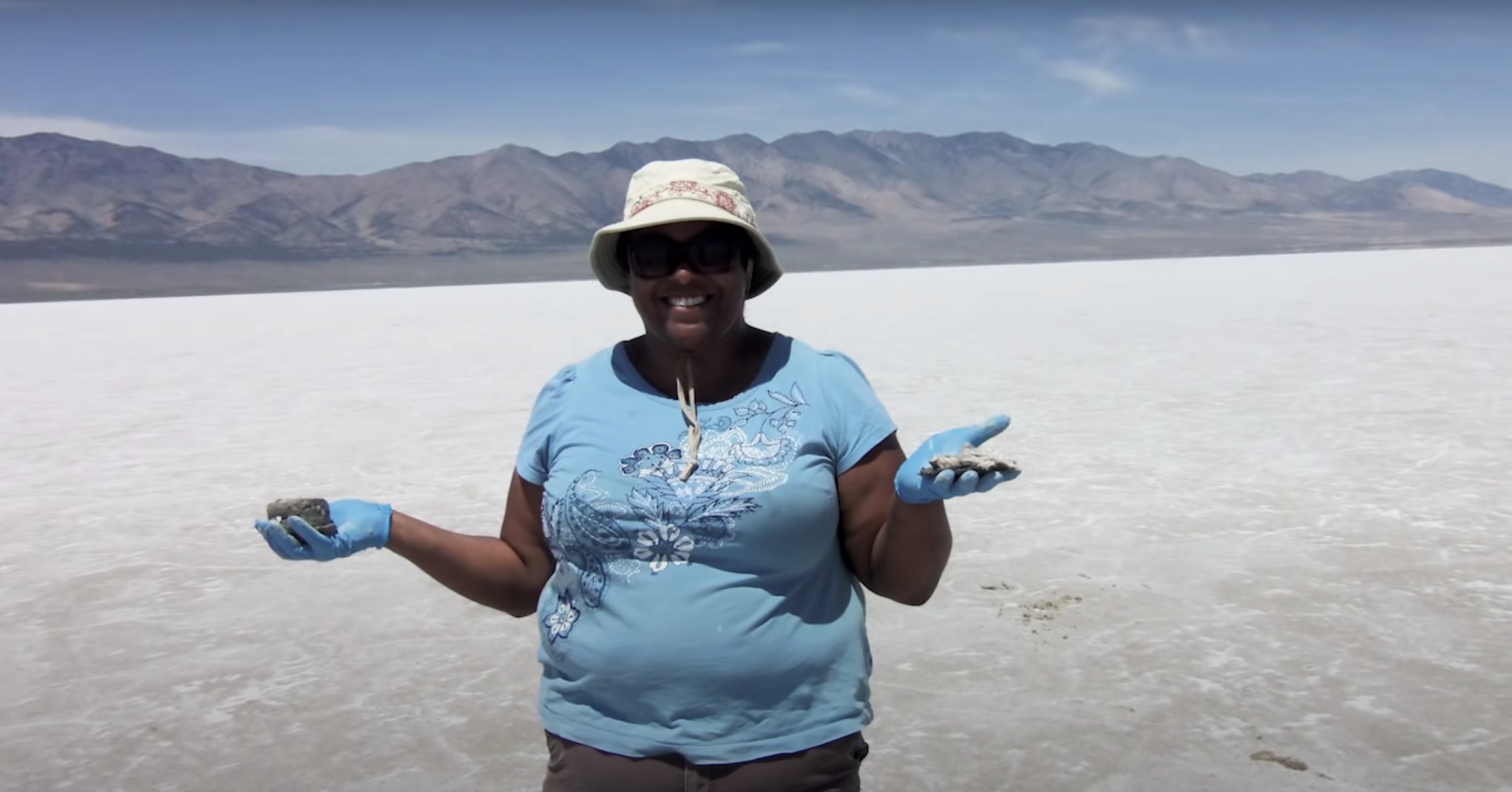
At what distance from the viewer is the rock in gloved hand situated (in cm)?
167

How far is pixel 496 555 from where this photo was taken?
1816mm

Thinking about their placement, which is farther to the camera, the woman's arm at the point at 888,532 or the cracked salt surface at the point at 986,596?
the cracked salt surface at the point at 986,596

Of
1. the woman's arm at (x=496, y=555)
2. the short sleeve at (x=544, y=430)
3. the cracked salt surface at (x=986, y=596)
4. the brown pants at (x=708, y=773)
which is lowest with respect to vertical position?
the cracked salt surface at (x=986, y=596)

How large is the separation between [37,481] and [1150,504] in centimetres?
591

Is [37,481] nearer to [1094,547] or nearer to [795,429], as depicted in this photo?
[1094,547]

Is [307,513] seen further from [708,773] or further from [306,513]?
[708,773]

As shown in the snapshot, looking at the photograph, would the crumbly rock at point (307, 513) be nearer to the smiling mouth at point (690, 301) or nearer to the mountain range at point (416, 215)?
the smiling mouth at point (690, 301)

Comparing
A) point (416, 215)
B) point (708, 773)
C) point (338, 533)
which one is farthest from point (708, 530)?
point (416, 215)

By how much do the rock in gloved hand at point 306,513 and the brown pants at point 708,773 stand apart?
1.49 feet

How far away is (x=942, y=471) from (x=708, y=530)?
1.06 ft

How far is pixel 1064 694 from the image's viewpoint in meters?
3.35

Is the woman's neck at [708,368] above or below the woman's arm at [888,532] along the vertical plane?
above

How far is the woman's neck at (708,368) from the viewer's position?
1.69 metres

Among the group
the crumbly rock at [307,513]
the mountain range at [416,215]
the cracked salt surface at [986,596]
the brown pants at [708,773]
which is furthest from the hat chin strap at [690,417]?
the mountain range at [416,215]
